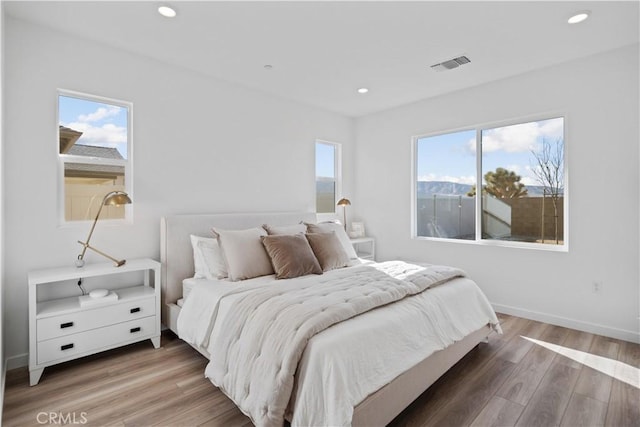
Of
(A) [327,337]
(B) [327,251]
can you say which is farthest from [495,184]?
(A) [327,337]

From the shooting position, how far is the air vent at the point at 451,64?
3256mm

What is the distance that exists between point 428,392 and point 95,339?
2.54 m

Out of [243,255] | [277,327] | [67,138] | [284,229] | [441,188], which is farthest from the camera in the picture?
[441,188]

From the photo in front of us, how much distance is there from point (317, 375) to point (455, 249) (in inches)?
128

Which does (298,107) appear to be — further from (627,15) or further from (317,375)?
(317,375)

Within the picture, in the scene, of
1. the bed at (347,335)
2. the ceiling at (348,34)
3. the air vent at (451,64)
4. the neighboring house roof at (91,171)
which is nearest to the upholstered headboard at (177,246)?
the bed at (347,335)

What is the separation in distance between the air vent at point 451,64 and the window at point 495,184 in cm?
103

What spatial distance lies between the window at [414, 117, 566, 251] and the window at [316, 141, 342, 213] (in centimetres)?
124

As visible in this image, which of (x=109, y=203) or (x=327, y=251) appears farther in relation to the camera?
(x=327, y=251)

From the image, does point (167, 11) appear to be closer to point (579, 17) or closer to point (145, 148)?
point (145, 148)

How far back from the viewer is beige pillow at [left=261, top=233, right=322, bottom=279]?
2947mm

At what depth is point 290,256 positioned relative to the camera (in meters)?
3.00

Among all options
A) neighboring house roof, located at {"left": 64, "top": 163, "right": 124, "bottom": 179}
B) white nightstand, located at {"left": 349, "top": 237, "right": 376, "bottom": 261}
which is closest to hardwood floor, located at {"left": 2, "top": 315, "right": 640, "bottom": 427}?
neighboring house roof, located at {"left": 64, "top": 163, "right": 124, "bottom": 179}

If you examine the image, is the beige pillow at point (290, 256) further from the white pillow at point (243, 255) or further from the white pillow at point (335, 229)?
the white pillow at point (335, 229)
